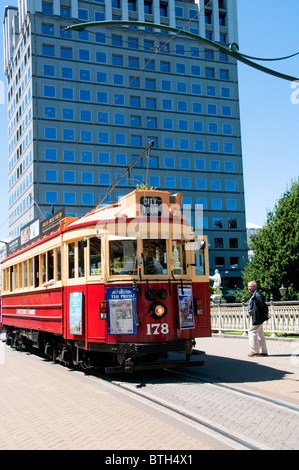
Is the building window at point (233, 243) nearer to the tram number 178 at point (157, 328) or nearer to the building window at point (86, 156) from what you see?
the building window at point (86, 156)

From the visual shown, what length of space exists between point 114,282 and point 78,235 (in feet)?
5.04

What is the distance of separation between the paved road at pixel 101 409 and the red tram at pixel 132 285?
781mm

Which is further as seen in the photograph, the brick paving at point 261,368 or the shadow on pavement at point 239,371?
the shadow on pavement at point 239,371

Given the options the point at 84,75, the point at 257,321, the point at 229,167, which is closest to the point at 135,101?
the point at 84,75

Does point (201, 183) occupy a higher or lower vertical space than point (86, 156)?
lower

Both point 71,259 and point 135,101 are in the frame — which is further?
point 135,101

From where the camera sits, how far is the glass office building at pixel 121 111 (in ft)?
184

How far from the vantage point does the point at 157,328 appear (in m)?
9.48

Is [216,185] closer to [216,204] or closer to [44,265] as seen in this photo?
[216,204]

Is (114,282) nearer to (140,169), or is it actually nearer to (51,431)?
(51,431)

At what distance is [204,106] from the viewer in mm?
64438

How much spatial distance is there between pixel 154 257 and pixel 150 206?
1041mm

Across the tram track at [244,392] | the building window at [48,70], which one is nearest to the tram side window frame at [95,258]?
the tram track at [244,392]

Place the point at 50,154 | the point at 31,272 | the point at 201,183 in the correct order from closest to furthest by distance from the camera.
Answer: the point at 31,272
the point at 50,154
the point at 201,183
